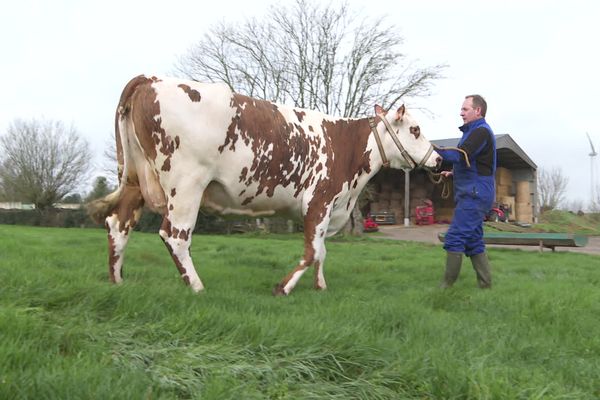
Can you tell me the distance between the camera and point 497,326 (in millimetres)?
3584

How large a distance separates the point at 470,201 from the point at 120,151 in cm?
365

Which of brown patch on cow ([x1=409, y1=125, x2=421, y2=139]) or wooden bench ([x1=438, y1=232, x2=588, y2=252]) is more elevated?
brown patch on cow ([x1=409, y1=125, x2=421, y2=139])

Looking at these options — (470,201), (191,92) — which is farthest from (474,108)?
(191,92)

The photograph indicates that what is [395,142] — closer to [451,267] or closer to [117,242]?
[451,267]

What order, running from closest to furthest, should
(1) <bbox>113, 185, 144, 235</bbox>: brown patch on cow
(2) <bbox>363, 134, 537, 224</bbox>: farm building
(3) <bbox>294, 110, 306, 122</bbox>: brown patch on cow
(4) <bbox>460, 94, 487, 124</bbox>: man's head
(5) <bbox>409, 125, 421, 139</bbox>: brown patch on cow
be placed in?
(1) <bbox>113, 185, 144, 235</bbox>: brown patch on cow < (3) <bbox>294, 110, 306, 122</bbox>: brown patch on cow < (4) <bbox>460, 94, 487, 124</bbox>: man's head < (5) <bbox>409, 125, 421, 139</bbox>: brown patch on cow < (2) <bbox>363, 134, 537, 224</bbox>: farm building

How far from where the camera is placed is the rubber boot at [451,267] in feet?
18.0

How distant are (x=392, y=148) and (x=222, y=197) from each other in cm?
219

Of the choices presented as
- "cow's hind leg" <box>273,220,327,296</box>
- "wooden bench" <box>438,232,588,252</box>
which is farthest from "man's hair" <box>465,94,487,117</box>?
"wooden bench" <box>438,232,588,252</box>

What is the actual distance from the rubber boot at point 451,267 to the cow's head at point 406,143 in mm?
1119

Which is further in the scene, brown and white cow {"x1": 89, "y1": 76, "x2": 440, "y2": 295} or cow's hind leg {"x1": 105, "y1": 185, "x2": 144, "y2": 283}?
cow's hind leg {"x1": 105, "y1": 185, "x2": 144, "y2": 283}

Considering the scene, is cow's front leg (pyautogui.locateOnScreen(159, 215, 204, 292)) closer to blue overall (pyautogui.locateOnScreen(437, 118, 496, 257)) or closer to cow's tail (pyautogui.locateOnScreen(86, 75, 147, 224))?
cow's tail (pyautogui.locateOnScreen(86, 75, 147, 224))

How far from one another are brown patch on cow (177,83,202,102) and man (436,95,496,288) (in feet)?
9.19

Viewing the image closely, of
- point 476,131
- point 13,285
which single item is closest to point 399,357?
point 13,285

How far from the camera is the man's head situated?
5770 millimetres
